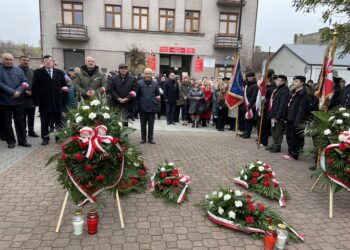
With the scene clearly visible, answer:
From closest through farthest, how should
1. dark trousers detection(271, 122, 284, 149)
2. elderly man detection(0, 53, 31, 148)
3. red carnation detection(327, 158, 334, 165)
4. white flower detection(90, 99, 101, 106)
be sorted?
1. white flower detection(90, 99, 101, 106)
2. red carnation detection(327, 158, 334, 165)
3. elderly man detection(0, 53, 31, 148)
4. dark trousers detection(271, 122, 284, 149)

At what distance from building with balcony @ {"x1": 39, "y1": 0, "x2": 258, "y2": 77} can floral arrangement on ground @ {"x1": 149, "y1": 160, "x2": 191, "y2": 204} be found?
18.9 metres

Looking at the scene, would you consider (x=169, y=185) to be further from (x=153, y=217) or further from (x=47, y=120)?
(x=47, y=120)

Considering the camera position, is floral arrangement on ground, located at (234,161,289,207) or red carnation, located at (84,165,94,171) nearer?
red carnation, located at (84,165,94,171)

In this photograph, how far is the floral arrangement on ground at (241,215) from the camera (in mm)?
3430

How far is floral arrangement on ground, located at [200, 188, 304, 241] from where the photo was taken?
3430 mm

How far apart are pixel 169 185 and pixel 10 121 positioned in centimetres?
462

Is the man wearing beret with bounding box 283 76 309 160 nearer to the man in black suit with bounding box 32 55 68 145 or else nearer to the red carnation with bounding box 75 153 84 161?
the red carnation with bounding box 75 153 84 161

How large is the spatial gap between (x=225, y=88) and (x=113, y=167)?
7.67 meters

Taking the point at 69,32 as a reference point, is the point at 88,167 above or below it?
below

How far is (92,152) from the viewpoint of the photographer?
302cm

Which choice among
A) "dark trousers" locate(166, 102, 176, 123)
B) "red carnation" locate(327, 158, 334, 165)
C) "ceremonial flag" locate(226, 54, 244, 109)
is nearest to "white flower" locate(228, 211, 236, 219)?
"red carnation" locate(327, 158, 334, 165)

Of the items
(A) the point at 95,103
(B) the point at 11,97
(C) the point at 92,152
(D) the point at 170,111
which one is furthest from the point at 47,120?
(D) the point at 170,111

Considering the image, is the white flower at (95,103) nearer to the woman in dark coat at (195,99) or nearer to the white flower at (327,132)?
the white flower at (327,132)

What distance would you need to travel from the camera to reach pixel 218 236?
339 cm
